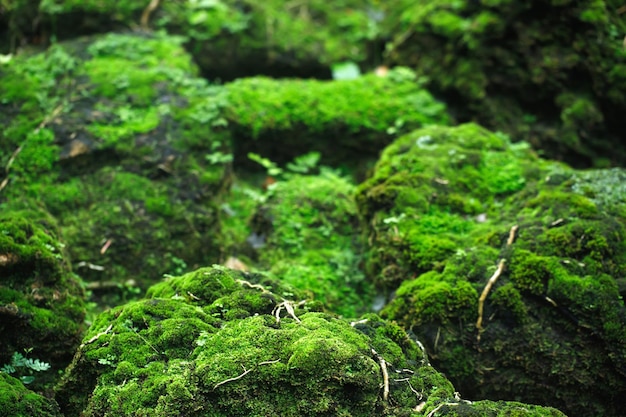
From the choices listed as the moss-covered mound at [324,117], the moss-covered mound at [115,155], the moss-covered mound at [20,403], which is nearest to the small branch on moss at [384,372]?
the moss-covered mound at [20,403]

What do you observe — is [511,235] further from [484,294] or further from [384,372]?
[384,372]

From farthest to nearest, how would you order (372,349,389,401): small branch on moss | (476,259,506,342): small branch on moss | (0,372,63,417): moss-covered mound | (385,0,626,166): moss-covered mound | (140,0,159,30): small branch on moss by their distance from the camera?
(140,0,159,30): small branch on moss, (385,0,626,166): moss-covered mound, (476,259,506,342): small branch on moss, (372,349,389,401): small branch on moss, (0,372,63,417): moss-covered mound

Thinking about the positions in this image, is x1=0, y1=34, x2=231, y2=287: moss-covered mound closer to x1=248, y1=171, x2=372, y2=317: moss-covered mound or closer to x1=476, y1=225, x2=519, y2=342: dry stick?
x1=248, y1=171, x2=372, y2=317: moss-covered mound

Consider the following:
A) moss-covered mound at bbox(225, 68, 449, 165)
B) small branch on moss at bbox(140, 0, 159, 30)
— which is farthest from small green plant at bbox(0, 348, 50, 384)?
small branch on moss at bbox(140, 0, 159, 30)

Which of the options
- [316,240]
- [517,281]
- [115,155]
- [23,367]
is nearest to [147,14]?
[115,155]

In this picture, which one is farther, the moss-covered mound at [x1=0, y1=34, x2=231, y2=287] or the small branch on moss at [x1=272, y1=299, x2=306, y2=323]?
the moss-covered mound at [x1=0, y1=34, x2=231, y2=287]

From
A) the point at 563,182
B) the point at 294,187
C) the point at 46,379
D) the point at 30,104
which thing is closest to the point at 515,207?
the point at 563,182

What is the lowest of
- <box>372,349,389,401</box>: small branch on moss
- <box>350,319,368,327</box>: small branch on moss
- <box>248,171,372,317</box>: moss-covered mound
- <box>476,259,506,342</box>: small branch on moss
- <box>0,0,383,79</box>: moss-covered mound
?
<box>248,171,372,317</box>: moss-covered mound

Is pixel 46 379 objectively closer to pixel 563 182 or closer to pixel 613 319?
pixel 613 319
